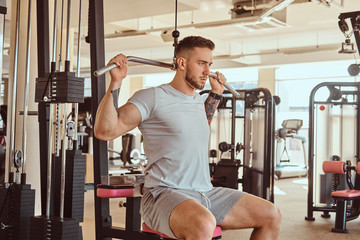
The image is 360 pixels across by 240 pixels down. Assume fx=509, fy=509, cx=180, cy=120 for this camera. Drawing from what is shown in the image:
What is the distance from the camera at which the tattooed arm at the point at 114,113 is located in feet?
7.11

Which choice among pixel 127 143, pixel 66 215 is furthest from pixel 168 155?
pixel 127 143

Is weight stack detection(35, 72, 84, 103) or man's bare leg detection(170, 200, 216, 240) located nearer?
man's bare leg detection(170, 200, 216, 240)

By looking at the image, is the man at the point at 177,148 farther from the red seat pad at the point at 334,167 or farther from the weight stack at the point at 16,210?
the red seat pad at the point at 334,167

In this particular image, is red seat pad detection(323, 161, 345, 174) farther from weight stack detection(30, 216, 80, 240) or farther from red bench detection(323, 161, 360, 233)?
weight stack detection(30, 216, 80, 240)

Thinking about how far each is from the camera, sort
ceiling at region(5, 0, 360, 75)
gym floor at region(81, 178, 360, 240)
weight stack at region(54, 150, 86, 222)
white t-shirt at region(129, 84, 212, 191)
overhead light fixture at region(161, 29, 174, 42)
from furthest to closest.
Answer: overhead light fixture at region(161, 29, 174, 42), ceiling at region(5, 0, 360, 75), gym floor at region(81, 178, 360, 240), weight stack at region(54, 150, 86, 222), white t-shirt at region(129, 84, 212, 191)

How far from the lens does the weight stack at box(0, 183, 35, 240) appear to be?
8.57 feet

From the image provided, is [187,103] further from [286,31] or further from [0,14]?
[286,31]

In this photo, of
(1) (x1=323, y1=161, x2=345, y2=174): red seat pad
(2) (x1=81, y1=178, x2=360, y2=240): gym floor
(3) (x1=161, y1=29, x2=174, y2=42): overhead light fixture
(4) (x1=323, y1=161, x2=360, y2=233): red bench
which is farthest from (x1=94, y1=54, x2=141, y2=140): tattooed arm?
(3) (x1=161, y1=29, x2=174, y2=42): overhead light fixture

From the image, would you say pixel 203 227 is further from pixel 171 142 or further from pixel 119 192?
pixel 119 192

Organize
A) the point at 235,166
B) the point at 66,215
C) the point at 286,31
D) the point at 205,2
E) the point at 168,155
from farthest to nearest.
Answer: the point at 286,31
the point at 205,2
the point at 235,166
the point at 66,215
the point at 168,155

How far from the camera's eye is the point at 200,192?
226cm

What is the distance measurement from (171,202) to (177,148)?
268 millimetres

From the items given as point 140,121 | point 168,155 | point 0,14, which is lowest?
point 168,155

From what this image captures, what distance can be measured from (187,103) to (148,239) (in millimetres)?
676
